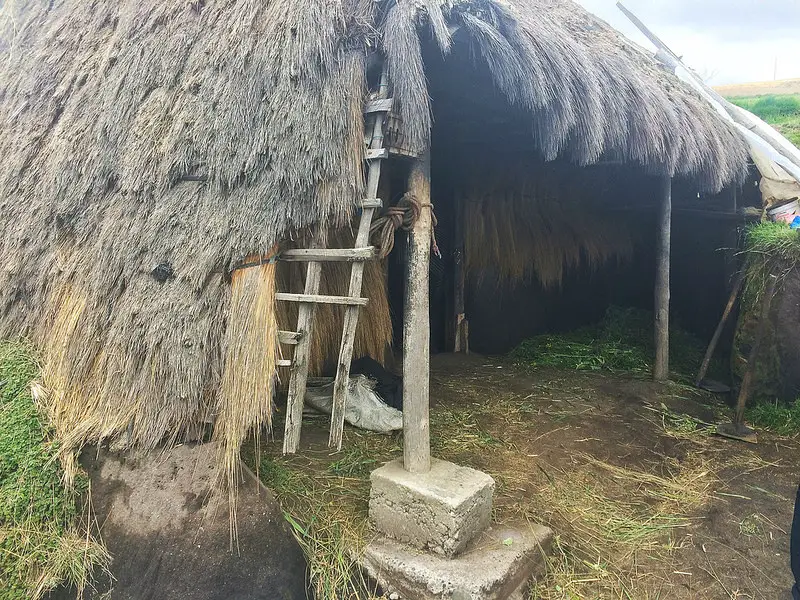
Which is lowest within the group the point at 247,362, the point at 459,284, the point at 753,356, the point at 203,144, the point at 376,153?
the point at 753,356

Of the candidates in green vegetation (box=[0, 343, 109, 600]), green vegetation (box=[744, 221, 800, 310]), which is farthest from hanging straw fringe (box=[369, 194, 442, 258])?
green vegetation (box=[744, 221, 800, 310])

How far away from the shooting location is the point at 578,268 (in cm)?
670

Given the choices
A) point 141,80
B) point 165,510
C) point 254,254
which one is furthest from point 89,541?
point 141,80

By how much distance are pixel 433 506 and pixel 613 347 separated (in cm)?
438

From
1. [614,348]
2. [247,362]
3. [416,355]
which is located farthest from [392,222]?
[614,348]

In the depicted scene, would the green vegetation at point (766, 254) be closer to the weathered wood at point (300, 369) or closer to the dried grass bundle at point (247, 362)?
the weathered wood at point (300, 369)

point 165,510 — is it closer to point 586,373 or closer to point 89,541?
point 89,541

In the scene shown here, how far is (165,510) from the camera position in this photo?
263cm

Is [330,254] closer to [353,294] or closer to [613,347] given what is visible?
[353,294]

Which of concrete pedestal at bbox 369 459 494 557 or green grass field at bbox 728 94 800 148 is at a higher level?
green grass field at bbox 728 94 800 148

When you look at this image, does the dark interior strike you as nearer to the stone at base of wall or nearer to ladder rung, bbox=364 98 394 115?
ladder rung, bbox=364 98 394 115

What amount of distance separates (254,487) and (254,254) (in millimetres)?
1162

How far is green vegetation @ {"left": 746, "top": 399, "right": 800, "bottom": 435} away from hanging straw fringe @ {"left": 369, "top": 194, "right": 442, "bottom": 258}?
3444mm

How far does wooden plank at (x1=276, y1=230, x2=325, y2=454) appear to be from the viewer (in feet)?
8.14
